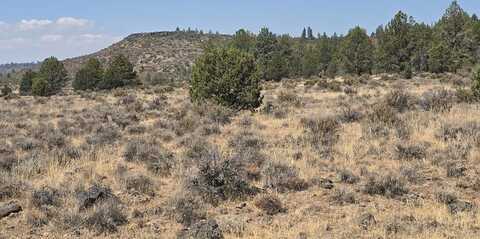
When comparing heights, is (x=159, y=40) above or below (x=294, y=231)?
above

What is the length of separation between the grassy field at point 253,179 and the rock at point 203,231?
19 mm

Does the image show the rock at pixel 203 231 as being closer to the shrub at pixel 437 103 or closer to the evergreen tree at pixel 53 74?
the shrub at pixel 437 103

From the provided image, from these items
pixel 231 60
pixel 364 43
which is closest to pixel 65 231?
pixel 231 60

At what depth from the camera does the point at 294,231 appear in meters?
6.83

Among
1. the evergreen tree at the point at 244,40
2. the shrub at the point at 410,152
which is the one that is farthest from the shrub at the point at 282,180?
the evergreen tree at the point at 244,40

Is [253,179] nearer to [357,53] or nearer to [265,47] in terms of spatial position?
[357,53]

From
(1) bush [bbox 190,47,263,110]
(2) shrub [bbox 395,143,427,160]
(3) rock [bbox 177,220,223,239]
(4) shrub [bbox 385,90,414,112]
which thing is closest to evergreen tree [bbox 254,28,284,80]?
(1) bush [bbox 190,47,263,110]

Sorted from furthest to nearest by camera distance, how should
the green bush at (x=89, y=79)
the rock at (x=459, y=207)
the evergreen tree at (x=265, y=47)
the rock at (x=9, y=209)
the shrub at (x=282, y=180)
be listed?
1. the evergreen tree at (x=265, y=47)
2. the green bush at (x=89, y=79)
3. the shrub at (x=282, y=180)
4. the rock at (x=9, y=209)
5. the rock at (x=459, y=207)

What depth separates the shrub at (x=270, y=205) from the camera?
7.75 meters

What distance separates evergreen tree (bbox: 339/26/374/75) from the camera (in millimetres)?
51562

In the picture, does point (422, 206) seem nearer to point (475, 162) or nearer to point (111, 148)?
point (475, 162)

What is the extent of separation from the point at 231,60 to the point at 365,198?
12.6 m

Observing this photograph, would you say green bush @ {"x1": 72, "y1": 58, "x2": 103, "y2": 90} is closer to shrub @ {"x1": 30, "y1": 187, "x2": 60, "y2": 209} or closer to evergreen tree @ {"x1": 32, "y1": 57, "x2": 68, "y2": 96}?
evergreen tree @ {"x1": 32, "y1": 57, "x2": 68, "y2": 96}

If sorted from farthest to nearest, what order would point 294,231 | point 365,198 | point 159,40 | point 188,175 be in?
point 159,40 < point 188,175 < point 365,198 < point 294,231
